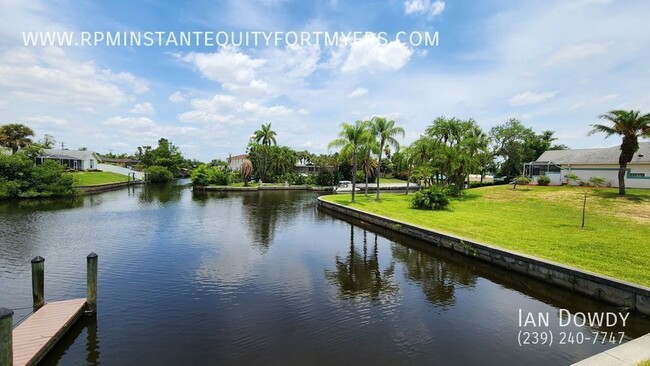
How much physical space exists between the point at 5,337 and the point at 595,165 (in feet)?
164

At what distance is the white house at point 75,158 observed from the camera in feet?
208

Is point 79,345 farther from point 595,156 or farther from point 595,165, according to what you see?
point 595,156

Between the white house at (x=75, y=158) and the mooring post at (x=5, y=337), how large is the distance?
240 ft

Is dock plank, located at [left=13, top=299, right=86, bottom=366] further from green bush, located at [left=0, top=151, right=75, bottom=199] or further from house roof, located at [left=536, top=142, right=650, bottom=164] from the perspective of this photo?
house roof, located at [left=536, top=142, right=650, bottom=164]

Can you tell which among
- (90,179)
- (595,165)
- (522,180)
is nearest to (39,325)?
(522,180)

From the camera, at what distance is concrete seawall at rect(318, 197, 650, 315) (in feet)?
32.2

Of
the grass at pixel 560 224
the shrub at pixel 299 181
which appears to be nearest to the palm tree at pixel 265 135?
the shrub at pixel 299 181

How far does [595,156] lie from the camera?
128ft

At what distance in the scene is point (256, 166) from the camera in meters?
72.0

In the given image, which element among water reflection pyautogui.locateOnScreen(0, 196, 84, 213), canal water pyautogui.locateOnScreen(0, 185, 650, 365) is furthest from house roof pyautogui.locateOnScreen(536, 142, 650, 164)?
water reflection pyautogui.locateOnScreen(0, 196, 84, 213)

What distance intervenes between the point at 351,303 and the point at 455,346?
142 inches

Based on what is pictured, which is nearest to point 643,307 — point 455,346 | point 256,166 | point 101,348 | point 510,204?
point 455,346

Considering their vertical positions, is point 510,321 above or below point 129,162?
below

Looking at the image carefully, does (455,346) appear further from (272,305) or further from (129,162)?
(129,162)
